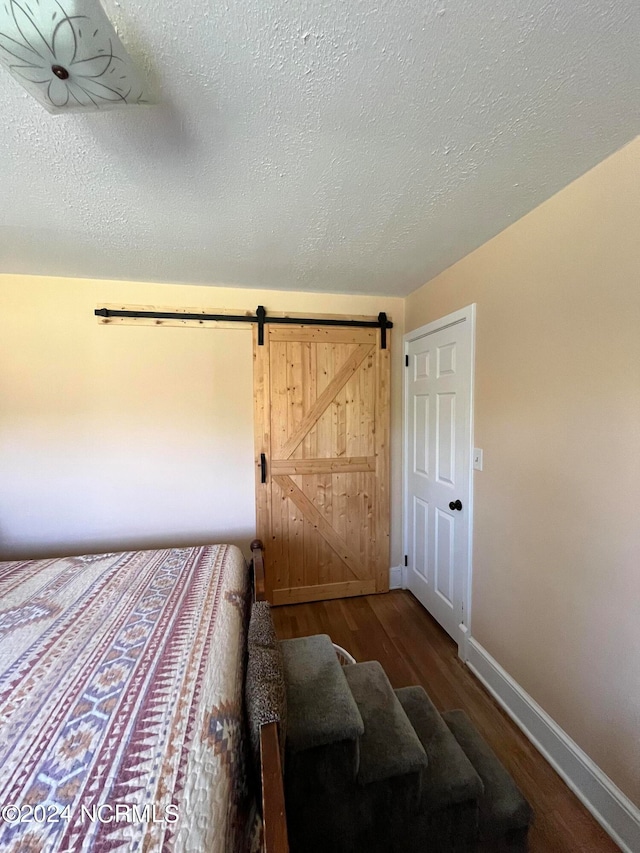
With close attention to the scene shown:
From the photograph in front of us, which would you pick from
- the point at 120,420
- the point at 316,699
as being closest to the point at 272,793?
the point at 316,699

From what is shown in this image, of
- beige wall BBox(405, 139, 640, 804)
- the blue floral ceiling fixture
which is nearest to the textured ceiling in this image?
the blue floral ceiling fixture

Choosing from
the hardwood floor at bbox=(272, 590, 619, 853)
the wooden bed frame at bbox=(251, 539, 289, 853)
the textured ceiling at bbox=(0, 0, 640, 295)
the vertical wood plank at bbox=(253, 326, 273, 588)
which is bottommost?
the hardwood floor at bbox=(272, 590, 619, 853)

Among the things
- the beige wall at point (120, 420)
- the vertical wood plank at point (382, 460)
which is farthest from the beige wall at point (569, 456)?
the beige wall at point (120, 420)

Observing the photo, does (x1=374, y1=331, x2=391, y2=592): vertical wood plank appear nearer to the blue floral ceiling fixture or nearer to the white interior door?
the white interior door

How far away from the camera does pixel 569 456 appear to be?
4.48 ft

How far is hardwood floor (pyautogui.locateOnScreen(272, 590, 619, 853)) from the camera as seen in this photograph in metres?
1.22

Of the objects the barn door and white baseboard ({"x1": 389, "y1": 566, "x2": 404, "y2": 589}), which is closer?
the barn door

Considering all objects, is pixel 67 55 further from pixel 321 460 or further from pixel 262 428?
pixel 321 460

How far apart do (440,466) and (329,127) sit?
194cm

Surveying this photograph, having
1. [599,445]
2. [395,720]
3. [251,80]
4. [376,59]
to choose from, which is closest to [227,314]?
[251,80]

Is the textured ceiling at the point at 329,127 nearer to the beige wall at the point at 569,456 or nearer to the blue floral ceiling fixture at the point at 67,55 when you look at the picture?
the blue floral ceiling fixture at the point at 67,55

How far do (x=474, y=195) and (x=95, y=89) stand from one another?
136 centimetres

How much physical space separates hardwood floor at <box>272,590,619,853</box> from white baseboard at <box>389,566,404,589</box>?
2.4 inches

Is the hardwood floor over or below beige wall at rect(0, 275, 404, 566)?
below
